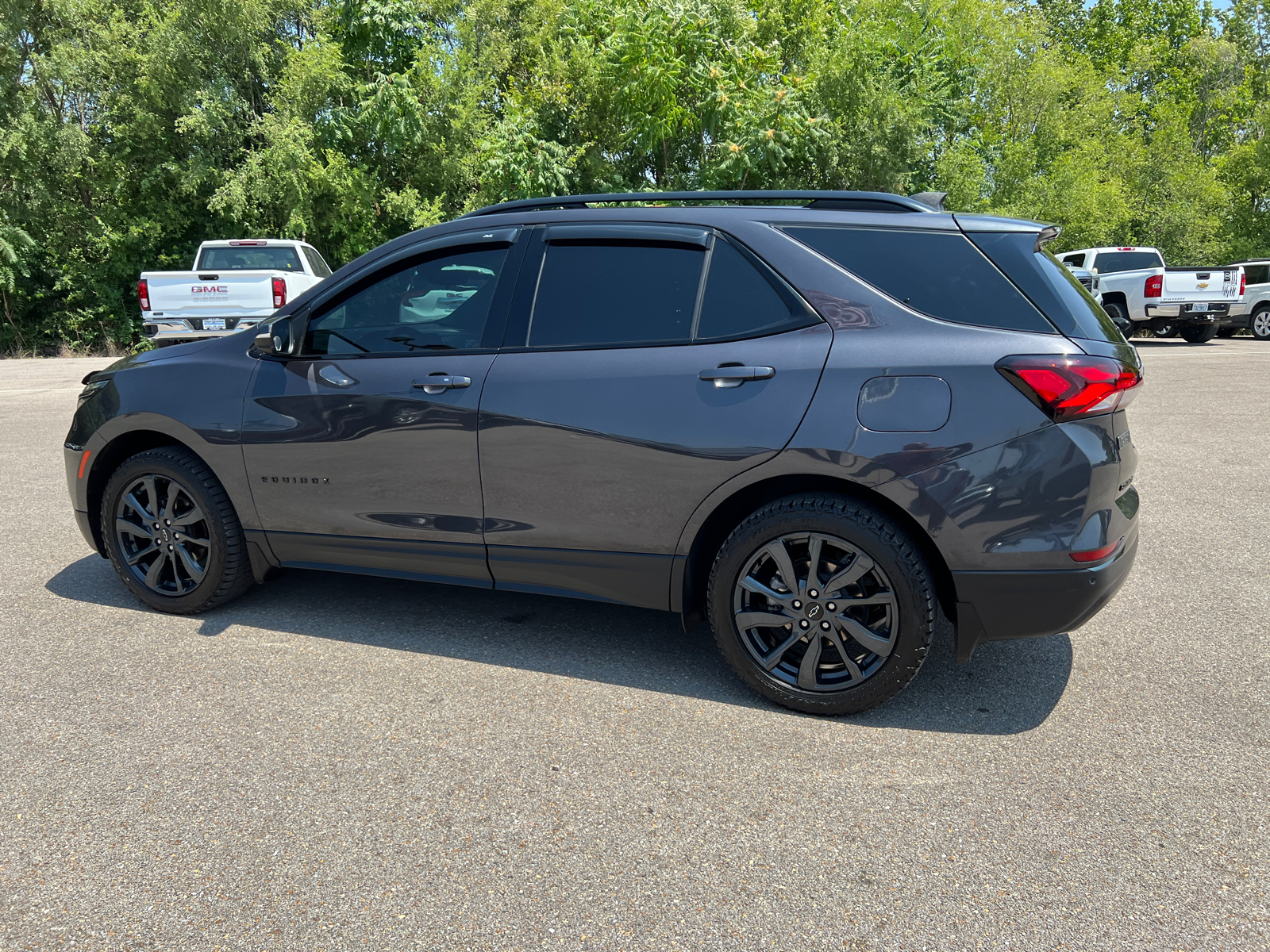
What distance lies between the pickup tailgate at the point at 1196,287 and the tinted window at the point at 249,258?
18115 millimetres

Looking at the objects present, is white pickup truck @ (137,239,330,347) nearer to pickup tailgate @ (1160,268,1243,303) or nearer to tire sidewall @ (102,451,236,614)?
tire sidewall @ (102,451,236,614)

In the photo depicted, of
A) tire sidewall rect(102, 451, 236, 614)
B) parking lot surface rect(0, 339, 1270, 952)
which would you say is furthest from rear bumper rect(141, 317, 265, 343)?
parking lot surface rect(0, 339, 1270, 952)

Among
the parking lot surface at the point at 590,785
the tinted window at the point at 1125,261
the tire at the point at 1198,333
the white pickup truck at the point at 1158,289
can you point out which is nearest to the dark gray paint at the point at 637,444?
the parking lot surface at the point at 590,785

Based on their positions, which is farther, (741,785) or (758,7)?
(758,7)

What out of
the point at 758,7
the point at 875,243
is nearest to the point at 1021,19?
the point at 758,7

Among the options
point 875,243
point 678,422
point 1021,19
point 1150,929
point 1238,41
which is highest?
point 1238,41

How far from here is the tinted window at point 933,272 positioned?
320 cm

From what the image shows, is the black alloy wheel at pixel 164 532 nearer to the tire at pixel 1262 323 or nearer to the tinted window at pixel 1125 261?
the tinted window at pixel 1125 261

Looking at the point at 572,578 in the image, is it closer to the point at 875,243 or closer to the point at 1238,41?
→ the point at 875,243

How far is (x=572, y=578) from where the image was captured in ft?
12.3

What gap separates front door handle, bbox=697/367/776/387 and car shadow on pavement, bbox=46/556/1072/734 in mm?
1211

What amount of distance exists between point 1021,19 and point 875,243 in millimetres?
29369

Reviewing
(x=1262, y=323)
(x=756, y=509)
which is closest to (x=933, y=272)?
(x=756, y=509)

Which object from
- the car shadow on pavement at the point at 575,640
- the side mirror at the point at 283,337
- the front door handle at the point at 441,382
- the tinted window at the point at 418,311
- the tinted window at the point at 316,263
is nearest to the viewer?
the car shadow on pavement at the point at 575,640
